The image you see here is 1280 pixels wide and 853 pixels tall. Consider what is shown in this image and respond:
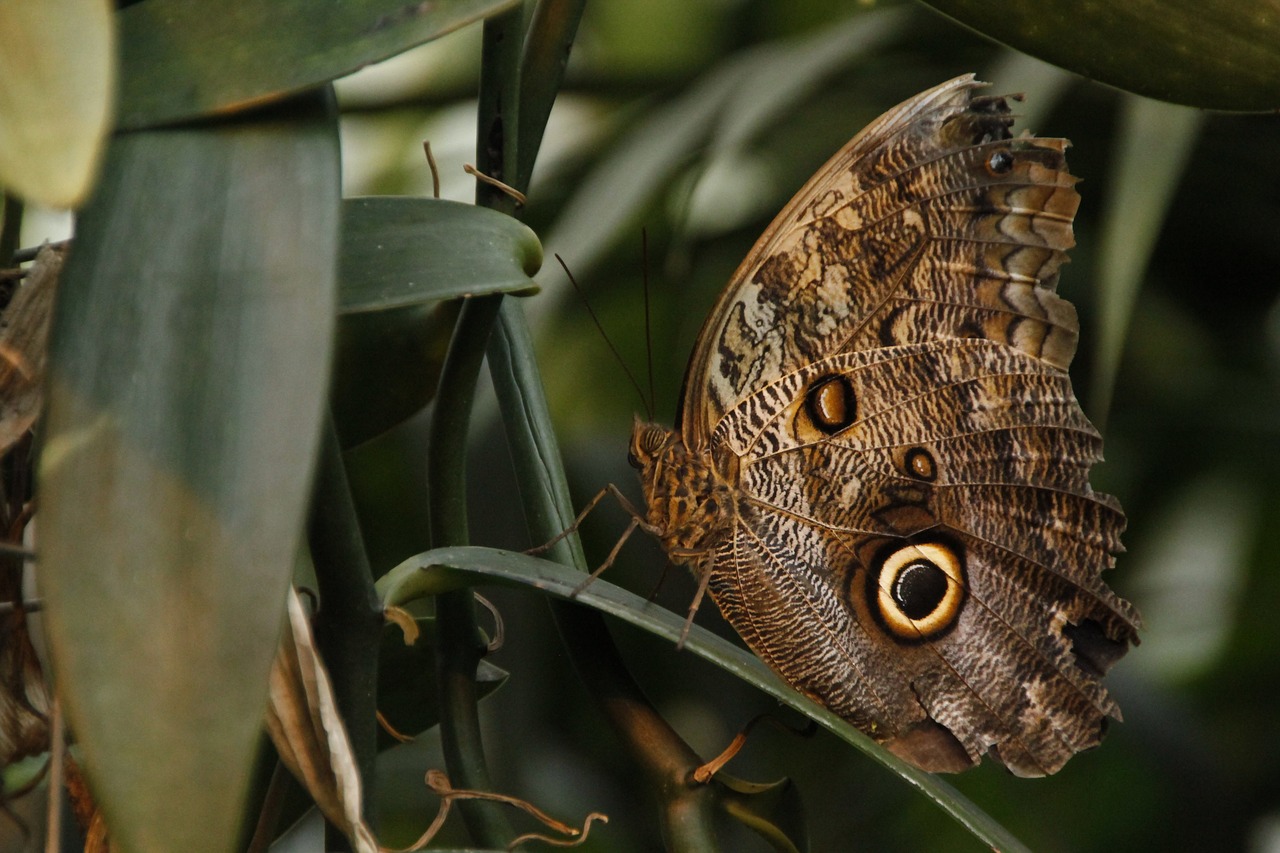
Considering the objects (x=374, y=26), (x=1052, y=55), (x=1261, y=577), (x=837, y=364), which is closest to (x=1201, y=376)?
(x=1261, y=577)

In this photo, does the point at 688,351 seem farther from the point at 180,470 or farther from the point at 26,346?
the point at 180,470

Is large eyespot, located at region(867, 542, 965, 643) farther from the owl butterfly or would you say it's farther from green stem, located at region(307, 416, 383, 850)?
green stem, located at region(307, 416, 383, 850)

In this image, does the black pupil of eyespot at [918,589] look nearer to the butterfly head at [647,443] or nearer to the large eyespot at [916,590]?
the large eyespot at [916,590]

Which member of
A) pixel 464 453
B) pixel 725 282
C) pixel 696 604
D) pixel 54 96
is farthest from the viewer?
pixel 725 282

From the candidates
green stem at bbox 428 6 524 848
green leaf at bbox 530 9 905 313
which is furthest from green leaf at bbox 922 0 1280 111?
green leaf at bbox 530 9 905 313

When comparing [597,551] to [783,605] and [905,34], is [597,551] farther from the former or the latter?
[905,34]

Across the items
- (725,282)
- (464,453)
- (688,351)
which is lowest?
(688,351)

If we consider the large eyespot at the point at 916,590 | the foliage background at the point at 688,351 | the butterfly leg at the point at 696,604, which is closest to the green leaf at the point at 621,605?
the butterfly leg at the point at 696,604

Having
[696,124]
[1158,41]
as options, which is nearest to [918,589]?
[1158,41]
